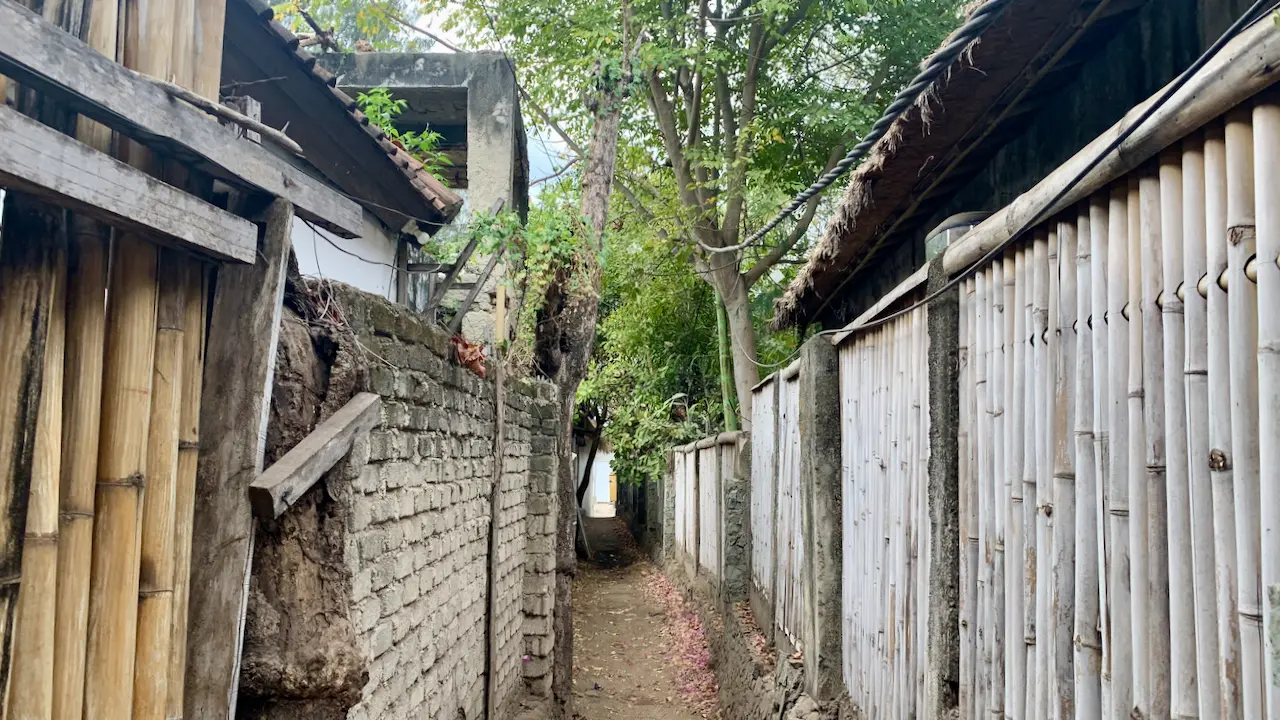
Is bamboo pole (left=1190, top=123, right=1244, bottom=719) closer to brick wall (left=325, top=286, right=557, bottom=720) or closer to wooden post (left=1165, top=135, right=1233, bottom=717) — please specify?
wooden post (left=1165, top=135, right=1233, bottom=717)

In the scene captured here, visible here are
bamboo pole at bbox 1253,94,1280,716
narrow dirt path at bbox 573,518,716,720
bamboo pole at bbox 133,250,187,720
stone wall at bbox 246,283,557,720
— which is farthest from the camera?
narrow dirt path at bbox 573,518,716,720

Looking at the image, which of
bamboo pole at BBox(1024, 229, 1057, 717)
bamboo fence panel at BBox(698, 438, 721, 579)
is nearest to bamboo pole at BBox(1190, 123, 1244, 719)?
bamboo pole at BBox(1024, 229, 1057, 717)

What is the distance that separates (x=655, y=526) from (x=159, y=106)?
18.4 meters

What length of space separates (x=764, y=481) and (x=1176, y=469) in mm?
6391

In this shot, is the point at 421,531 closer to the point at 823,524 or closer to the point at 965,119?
the point at 823,524

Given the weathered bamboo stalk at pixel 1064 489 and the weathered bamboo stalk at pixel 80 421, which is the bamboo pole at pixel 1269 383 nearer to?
the weathered bamboo stalk at pixel 1064 489

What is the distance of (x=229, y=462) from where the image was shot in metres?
2.71

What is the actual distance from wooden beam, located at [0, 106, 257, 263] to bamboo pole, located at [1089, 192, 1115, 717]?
2152 millimetres

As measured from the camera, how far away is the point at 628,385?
19.7 meters

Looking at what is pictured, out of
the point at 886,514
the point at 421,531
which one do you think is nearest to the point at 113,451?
the point at 421,531

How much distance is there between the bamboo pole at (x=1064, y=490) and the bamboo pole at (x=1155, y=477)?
38 cm

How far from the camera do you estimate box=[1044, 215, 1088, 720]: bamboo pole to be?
237cm

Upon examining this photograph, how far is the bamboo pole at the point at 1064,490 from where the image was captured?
2.37 meters

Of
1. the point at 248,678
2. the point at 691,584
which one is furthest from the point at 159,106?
the point at 691,584
